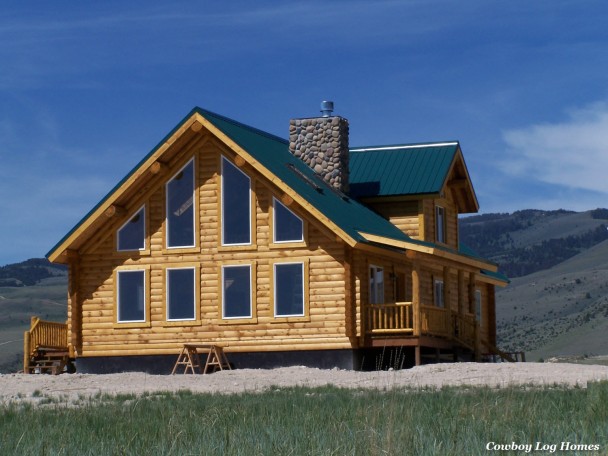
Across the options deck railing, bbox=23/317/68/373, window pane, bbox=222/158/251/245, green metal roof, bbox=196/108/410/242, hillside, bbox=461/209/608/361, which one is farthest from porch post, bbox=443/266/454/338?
hillside, bbox=461/209/608/361

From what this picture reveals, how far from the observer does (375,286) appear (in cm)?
3194

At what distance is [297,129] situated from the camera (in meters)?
35.4

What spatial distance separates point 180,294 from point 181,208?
84.6 inches

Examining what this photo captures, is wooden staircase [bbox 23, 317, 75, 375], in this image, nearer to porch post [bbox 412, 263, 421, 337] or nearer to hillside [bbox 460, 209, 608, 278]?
porch post [bbox 412, 263, 421, 337]

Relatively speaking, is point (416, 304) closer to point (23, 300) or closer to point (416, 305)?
point (416, 305)

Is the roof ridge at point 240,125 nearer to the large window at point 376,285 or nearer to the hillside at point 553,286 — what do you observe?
the large window at point 376,285

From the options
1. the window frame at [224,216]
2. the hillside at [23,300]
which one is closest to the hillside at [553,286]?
the window frame at [224,216]

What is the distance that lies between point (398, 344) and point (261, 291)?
140 inches

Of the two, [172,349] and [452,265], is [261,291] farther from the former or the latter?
[452,265]

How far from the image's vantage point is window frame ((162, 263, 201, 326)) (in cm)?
3128

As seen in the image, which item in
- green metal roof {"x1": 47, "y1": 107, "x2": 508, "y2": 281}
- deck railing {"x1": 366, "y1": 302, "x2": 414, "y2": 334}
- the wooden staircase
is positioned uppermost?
green metal roof {"x1": 47, "y1": 107, "x2": 508, "y2": 281}

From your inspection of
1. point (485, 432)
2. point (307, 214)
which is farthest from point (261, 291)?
point (485, 432)

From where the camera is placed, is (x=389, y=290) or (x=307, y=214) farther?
(x=389, y=290)

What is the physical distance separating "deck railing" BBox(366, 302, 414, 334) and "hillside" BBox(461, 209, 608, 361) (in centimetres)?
2978
